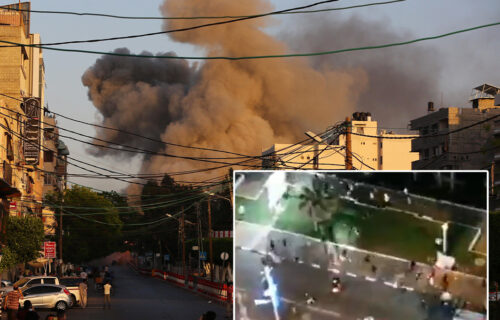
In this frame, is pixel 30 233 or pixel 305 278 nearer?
pixel 305 278

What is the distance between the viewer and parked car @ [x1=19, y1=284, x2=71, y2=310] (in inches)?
1651

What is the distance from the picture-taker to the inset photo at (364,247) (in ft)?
52.1

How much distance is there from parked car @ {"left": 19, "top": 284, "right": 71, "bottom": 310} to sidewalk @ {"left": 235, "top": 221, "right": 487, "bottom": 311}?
27.8 metres

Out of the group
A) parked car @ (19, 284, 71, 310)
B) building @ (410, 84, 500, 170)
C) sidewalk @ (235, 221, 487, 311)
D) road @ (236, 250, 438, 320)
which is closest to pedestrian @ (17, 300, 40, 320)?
road @ (236, 250, 438, 320)

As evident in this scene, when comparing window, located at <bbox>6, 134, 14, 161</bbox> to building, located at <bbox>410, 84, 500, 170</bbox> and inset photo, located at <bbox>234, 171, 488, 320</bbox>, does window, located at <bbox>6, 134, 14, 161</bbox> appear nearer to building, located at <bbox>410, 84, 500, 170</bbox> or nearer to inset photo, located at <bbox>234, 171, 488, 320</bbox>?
building, located at <bbox>410, 84, 500, 170</bbox>

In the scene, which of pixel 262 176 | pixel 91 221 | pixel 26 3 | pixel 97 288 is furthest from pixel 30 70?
pixel 262 176

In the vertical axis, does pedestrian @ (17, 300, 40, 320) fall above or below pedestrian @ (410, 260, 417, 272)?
below

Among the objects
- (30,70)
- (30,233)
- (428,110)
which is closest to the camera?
(30,233)

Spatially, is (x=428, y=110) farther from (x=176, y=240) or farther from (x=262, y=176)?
(x=262, y=176)

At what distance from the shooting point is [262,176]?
16.5m

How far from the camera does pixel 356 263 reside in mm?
16062

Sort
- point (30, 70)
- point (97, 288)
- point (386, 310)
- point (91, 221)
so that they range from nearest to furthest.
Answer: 1. point (386, 310)
2. point (97, 288)
3. point (30, 70)
4. point (91, 221)

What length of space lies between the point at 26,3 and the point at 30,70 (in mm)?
9478

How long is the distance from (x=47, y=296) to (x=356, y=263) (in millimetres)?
29198
